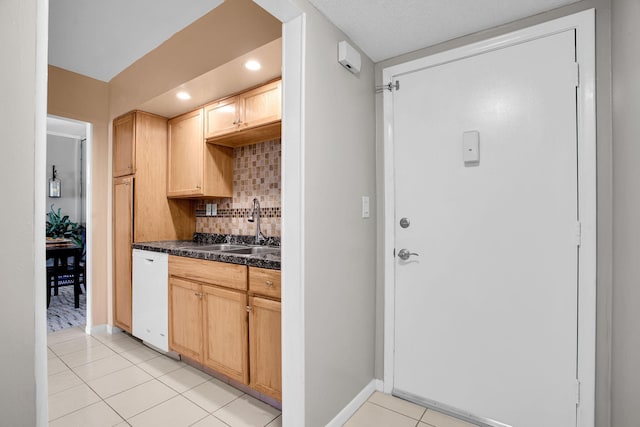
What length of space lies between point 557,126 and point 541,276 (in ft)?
2.57

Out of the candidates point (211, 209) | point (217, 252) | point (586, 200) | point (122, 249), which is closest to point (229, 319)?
point (217, 252)

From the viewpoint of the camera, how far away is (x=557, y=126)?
158cm

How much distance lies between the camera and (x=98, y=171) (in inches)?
124

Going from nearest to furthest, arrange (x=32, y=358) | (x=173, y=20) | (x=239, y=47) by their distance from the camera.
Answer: (x=32, y=358) < (x=239, y=47) < (x=173, y=20)

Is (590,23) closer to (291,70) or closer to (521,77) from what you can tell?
(521,77)

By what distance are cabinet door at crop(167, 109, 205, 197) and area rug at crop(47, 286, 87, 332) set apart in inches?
74.8

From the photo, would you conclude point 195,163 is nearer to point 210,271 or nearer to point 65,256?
point 210,271

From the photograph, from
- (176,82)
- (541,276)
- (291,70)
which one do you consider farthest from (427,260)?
(176,82)

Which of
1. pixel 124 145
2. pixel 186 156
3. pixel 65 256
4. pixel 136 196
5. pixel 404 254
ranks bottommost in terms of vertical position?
pixel 65 256

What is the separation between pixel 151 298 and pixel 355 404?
6.21 feet

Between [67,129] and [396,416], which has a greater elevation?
[67,129]

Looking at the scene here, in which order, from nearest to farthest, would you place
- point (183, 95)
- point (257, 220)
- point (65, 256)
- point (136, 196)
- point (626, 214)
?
point (626, 214), point (183, 95), point (257, 220), point (136, 196), point (65, 256)

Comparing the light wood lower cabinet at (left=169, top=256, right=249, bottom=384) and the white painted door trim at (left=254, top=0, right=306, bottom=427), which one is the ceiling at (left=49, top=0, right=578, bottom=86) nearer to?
the white painted door trim at (left=254, top=0, right=306, bottom=427)

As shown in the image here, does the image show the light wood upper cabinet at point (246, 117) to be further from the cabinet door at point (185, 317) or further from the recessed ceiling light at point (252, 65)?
the cabinet door at point (185, 317)
